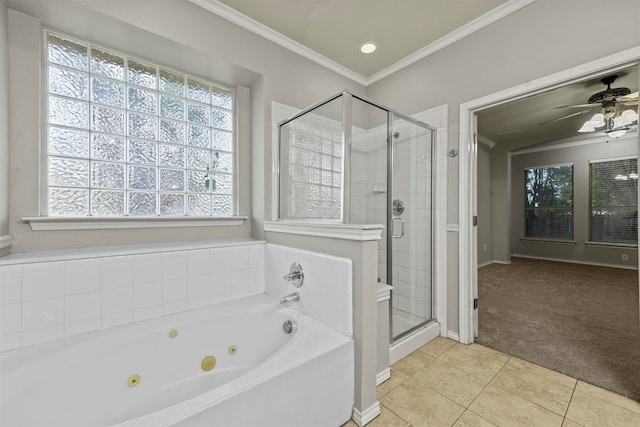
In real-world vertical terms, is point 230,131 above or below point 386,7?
below

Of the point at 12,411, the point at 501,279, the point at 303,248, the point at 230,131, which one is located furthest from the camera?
the point at 501,279

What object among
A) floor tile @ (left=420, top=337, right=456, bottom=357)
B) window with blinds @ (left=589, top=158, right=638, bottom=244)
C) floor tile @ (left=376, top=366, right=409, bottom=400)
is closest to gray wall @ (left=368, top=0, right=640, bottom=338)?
floor tile @ (left=420, top=337, right=456, bottom=357)

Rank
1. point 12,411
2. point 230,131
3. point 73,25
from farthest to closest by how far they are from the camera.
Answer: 1. point 230,131
2. point 73,25
3. point 12,411

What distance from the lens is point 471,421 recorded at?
137 cm

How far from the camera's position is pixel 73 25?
1.67 metres

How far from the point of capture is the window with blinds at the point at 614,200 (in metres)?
4.81

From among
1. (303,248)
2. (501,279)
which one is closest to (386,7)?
(303,248)

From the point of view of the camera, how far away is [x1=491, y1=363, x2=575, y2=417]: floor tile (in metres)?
1.50

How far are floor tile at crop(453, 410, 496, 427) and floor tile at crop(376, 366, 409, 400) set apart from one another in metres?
0.38

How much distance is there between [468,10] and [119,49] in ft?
8.35

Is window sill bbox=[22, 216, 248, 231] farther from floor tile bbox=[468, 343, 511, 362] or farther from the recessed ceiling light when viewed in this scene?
floor tile bbox=[468, 343, 511, 362]

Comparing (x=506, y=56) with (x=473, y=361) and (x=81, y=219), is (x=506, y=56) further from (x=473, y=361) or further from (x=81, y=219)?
(x=81, y=219)

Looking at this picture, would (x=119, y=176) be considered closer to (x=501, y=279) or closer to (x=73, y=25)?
(x=73, y=25)

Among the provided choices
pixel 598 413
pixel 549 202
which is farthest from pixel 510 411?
pixel 549 202
